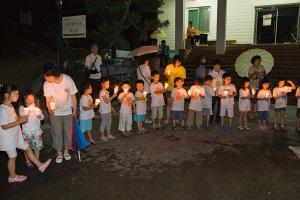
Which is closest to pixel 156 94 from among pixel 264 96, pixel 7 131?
pixel 264 96

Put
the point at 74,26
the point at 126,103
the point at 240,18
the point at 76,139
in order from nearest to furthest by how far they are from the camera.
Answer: the point at 76,139 < the point at 126,103 < the point at 74,26 < the point at 240,18

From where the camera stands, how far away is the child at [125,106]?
300 inches

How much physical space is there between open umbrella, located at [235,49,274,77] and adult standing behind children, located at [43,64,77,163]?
18.2 ft

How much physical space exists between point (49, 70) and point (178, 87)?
3929 mm

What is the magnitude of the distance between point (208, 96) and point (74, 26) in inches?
193

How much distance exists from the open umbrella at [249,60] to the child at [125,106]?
12.5 ft

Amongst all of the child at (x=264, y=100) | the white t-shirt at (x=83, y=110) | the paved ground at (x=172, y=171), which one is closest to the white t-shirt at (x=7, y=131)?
the paved ground at (x=172, y=171)

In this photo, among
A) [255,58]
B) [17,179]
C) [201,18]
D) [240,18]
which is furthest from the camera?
[201,18]

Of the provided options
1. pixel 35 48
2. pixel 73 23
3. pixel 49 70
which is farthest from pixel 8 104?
pixel 35 48

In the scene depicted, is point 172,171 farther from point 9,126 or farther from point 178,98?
point 178,98

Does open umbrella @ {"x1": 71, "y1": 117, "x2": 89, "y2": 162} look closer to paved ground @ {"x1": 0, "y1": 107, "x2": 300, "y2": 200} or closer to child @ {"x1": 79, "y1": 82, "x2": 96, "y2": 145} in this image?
paved ground @ {"x1": 0, "y1": 107, "x2": 300, "y2": 200}

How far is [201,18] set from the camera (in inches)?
759

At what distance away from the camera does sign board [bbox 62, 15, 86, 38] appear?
9.51 m

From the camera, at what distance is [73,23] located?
9.71 m
